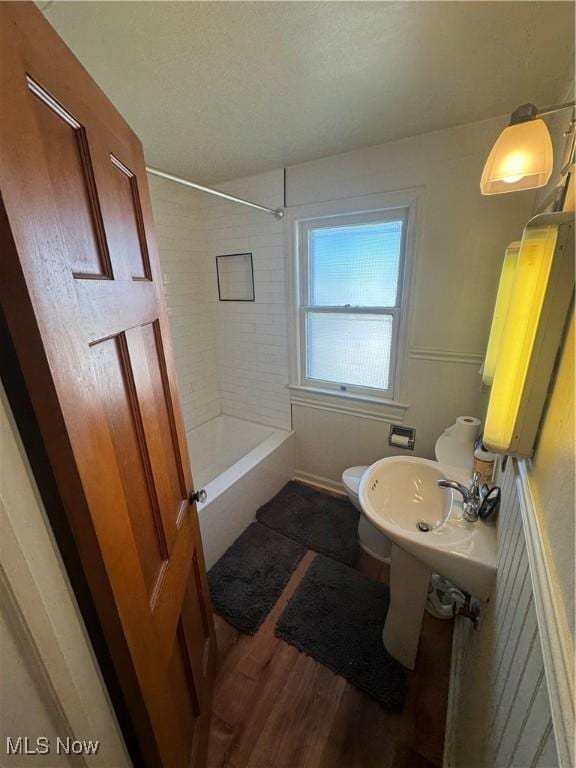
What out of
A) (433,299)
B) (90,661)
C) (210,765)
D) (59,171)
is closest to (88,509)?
(90,661)

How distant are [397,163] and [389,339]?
988 millimetres

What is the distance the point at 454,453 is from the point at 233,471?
1340mm

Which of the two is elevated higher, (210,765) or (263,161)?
(263,161)

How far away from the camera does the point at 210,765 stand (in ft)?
3.47

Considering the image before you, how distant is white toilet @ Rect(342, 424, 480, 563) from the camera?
4.82 feet

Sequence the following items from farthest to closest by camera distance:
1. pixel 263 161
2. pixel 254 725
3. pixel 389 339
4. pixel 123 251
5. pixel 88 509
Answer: pixel 389 339 → pixel 263 161 → pixel 254 725 → pixel 123 251 → pixel 88 509

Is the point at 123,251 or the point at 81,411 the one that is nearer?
the point at 81,411

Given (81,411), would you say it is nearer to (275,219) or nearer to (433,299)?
(433,299)

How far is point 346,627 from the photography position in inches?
57.3

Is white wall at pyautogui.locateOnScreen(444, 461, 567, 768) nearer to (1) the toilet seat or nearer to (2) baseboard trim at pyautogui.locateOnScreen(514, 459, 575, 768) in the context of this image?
(2) baseboard trim at pyautogui.locateOnScreen(514, 459, 575, 768)

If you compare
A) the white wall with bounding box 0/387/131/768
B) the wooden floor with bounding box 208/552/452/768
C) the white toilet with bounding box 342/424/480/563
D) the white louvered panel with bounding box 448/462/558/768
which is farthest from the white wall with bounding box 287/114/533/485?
the white wall with bounding box 0/387/131/768

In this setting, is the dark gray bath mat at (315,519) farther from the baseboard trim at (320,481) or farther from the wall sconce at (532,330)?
the wall sconce at (532,330)

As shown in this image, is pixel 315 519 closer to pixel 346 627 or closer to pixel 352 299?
pixel 346 627

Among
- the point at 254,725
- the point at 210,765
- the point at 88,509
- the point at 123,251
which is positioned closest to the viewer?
the point at 88,509
